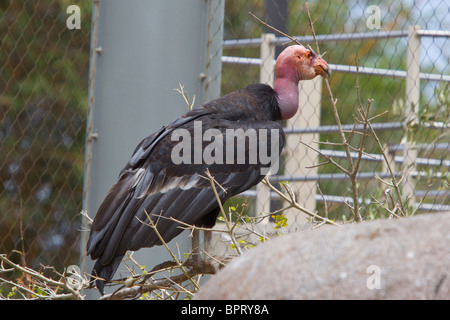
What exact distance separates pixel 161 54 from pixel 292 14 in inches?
137

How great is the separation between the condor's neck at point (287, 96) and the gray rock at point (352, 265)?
127 centimetres

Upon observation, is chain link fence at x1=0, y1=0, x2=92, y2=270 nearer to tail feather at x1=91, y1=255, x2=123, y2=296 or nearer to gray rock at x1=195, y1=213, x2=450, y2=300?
tail feather at x1=91, y1=255, x2=123, y2=296

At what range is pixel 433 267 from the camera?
1.37 meters

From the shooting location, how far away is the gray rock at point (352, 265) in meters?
1.36

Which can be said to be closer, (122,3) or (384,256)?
(384,256)

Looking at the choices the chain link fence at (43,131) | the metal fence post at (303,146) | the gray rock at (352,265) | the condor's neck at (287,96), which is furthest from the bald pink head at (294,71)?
the chain link fence at (43,131)

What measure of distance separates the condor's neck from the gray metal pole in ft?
1.28

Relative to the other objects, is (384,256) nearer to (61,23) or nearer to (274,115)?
(274,115)

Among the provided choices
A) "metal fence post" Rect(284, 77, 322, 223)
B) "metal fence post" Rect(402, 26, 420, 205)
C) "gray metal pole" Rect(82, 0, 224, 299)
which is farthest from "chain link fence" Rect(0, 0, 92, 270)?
"metal fence post" Rect(402, 26, 420, 205)

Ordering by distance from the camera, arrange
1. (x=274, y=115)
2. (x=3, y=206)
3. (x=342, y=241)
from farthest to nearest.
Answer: (x=3, y=206)
(x=274, y=115)
(x=342, y=241)

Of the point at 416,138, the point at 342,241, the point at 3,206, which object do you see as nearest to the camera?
the point at 342,241

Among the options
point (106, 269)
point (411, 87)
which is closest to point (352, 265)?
point (106, 269)

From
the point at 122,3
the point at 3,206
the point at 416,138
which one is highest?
the point at 122,3
